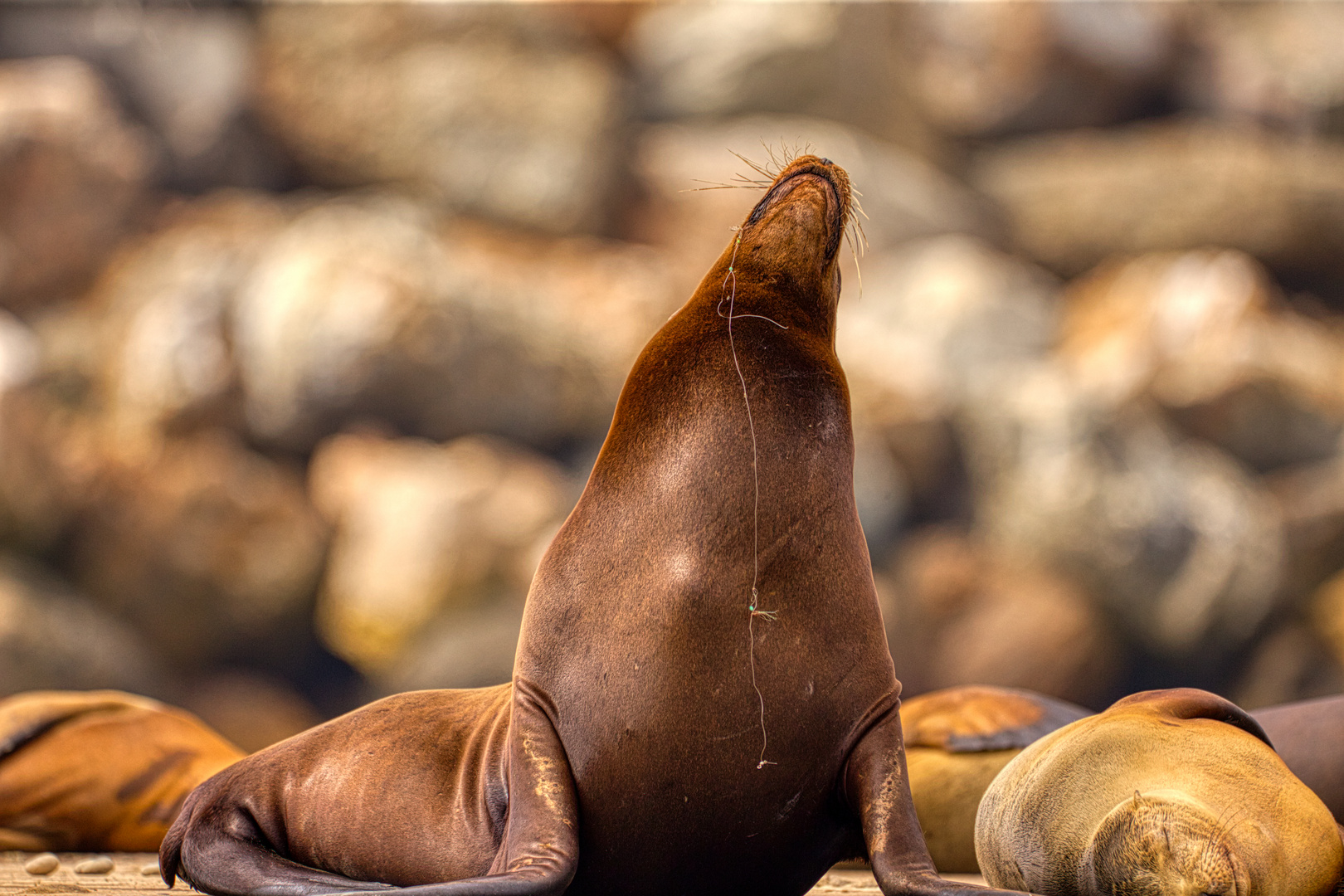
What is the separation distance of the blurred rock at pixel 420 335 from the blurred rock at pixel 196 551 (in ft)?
4.06

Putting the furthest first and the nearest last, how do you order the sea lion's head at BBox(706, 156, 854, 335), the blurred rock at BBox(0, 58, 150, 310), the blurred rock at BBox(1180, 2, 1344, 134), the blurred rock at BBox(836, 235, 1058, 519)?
1. the blurred rock at BBox(1180, 2, 1344, 134)
2. the blurred rock at BBox(836, 235, 1058, 519)
3. the blurred rock at BBox(0, 58, 150, 310)
4. the sea lion's head at BBox(706, 156, 854, 335)

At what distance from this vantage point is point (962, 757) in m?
3.91

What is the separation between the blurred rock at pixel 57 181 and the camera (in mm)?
14383

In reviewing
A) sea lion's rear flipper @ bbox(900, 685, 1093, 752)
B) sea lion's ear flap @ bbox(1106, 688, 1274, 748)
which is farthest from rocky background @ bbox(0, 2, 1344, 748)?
sea lion's ear flap @ bbox(1106, 688, 1274, 748)

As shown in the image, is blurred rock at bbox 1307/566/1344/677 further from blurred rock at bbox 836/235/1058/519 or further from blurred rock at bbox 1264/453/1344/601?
blurred rock at bbox 836/235/1058/519

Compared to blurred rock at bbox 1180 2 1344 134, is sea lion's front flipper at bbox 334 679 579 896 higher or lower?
lower

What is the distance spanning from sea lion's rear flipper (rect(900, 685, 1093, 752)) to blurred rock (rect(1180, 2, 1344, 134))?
19.7 meters

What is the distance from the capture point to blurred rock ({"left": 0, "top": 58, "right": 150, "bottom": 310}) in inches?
566

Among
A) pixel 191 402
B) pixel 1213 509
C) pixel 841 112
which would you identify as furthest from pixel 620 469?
pixel 841 112

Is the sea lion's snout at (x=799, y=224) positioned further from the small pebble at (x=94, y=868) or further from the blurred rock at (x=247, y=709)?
the blurred rock at (x=247, y=709)

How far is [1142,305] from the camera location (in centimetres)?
1742

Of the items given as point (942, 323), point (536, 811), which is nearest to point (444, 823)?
point (536, 811)

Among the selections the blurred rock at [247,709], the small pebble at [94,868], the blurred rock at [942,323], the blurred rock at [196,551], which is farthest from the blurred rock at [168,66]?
the small pebble at [94,868]

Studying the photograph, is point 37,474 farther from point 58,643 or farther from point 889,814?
point 889,814
